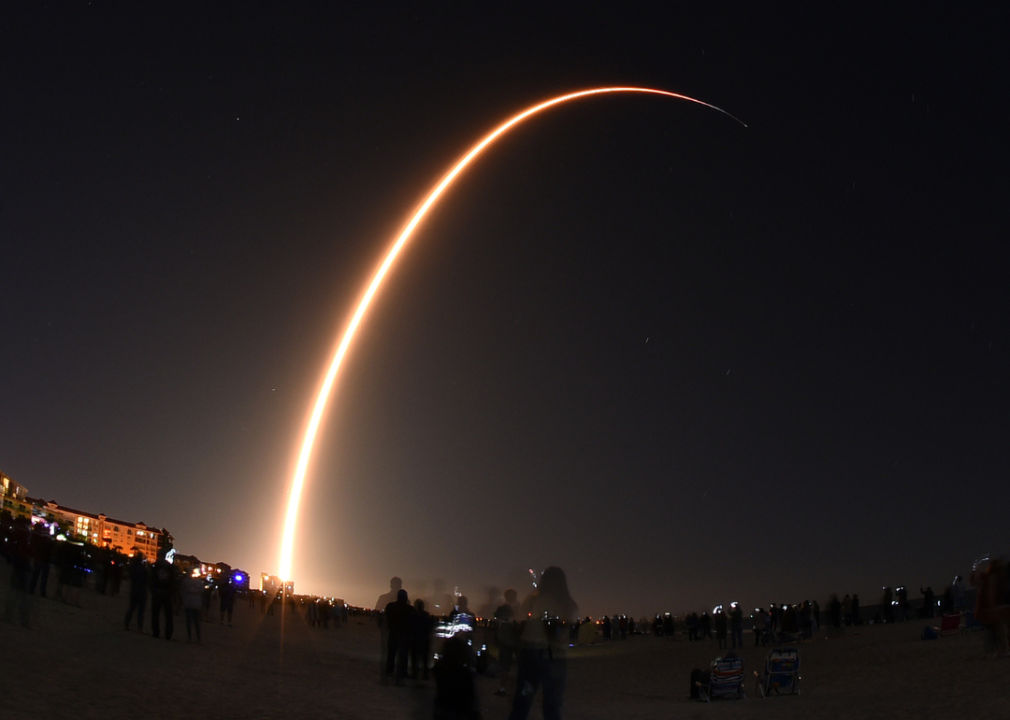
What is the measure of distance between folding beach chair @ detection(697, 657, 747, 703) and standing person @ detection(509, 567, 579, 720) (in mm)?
8811

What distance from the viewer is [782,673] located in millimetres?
16172

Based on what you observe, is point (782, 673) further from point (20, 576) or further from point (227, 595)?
point (227, 595)

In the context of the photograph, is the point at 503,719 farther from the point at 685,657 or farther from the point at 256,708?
the point at 685,657

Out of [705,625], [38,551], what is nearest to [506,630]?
[38,551]

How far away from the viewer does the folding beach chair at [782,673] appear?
632 inches

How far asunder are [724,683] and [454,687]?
10861 millimetres

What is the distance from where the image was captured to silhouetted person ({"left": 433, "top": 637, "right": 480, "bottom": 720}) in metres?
6.11

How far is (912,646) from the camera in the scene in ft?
70.8

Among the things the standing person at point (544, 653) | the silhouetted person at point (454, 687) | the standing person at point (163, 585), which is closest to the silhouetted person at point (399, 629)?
the standing person at point (163, 585)

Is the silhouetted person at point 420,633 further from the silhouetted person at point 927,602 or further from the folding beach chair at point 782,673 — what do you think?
the silhouetted person at point 927,602

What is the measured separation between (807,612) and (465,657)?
1128 inches

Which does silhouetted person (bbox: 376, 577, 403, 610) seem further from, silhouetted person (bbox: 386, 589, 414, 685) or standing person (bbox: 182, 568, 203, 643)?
standing person (bbox: 182, 568, 203, 643)

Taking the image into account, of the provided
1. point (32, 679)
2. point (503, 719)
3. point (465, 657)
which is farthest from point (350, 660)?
point (465, 657)

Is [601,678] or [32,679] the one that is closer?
[32,679]
